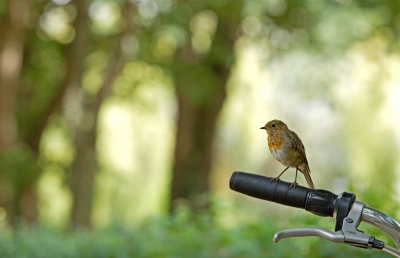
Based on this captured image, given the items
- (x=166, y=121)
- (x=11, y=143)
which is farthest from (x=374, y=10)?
(x=166, y=121)

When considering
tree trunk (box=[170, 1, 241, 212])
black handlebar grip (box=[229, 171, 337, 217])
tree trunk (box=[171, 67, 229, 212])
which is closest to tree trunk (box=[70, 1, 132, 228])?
tree trunk (box=[170, 1, 241, 212])

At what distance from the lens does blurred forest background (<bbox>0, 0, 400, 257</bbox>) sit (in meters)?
9.43

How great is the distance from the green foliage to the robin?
1982mm

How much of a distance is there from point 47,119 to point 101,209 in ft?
6.80

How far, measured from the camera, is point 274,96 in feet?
43.8

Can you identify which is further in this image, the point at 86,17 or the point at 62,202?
the point at 62,202

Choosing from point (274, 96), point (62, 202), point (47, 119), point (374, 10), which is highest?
point (374, 10)

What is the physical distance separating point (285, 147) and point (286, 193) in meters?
0.42

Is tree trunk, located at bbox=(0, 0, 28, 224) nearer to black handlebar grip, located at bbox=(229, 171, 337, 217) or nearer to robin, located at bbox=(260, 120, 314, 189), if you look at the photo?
robin, located at bbox=(260, 120, 314, 189)

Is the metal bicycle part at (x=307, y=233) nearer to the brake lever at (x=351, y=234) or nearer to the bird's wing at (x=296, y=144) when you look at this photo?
the brake lever at (x=351, y=234)

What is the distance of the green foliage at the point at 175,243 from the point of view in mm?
4398

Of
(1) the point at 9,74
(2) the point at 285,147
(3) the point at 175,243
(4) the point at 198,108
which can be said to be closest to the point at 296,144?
(2) the point at 285,147

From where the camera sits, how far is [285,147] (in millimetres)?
2174

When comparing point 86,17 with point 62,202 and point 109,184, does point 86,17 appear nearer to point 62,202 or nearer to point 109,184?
point 109,184
